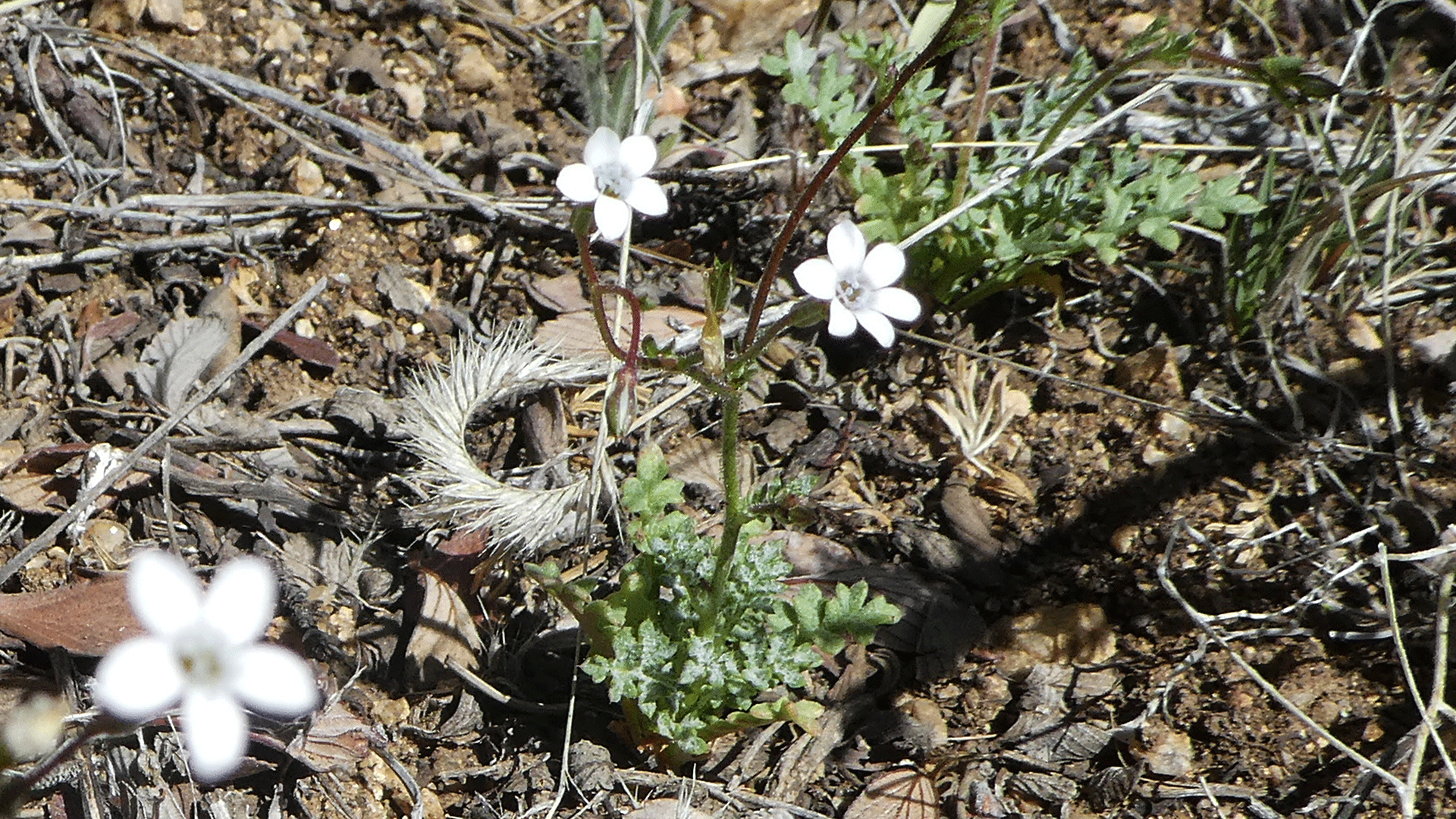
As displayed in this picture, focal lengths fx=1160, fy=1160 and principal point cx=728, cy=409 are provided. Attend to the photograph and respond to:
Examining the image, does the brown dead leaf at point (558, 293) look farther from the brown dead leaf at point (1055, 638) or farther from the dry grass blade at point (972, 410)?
the brown dead leaf at point (1055, 638)

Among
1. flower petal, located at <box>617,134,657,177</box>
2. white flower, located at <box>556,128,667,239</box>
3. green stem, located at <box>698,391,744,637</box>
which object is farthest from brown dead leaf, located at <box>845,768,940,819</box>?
flower petal, located at <box>617,134,657,177</box>

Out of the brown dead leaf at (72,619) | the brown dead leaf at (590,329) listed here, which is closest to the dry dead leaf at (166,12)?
the brown dead leaf at (590,329)

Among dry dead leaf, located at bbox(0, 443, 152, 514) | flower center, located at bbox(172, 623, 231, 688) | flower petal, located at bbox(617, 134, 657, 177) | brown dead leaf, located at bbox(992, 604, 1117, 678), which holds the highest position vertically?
dry dead leaf, located at bbox(0, 443, 152, 514)

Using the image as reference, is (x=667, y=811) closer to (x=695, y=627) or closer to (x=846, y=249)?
(x=695, y=627)

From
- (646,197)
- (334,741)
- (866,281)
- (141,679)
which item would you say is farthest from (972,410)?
(141,679)

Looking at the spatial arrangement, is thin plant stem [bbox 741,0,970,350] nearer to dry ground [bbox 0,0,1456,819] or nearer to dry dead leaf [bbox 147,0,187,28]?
dry ground [bbox 0,0,1456,819]

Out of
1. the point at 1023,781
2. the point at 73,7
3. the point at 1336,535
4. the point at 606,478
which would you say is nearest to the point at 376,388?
the point at 606,478
